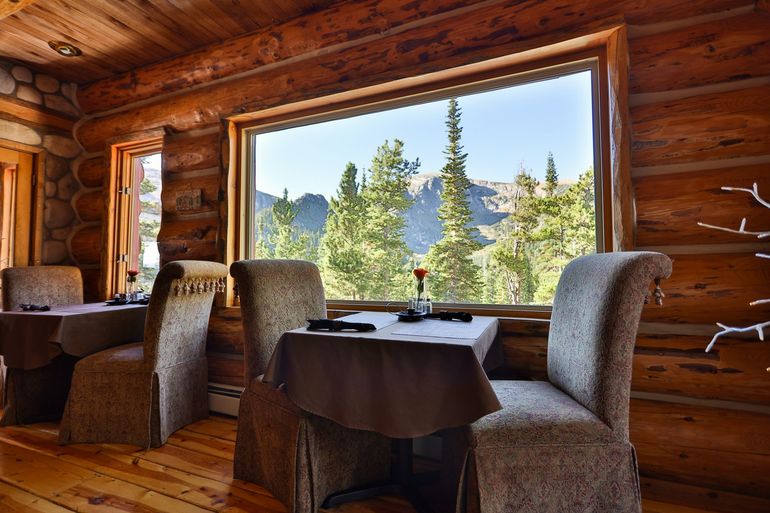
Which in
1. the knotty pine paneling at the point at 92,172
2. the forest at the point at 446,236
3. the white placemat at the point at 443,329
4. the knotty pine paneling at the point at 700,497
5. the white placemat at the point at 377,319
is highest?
the knotty pine paneling at the point at 92,172

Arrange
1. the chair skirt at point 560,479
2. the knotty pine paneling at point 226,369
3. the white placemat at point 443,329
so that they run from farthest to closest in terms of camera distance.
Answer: the knotty pine paneling at point 226,369 < the white placemat at point 443,329 < the chair skirt at point 560,479

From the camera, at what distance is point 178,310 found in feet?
8.51

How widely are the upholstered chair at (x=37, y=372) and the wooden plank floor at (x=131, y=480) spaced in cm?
20

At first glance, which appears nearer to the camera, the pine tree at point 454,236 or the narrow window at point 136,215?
the pine tree at point 454,236

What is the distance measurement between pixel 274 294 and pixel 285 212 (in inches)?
49.2

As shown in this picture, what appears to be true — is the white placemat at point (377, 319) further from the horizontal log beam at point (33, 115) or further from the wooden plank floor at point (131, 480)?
the horizontal log beam at point (33, 115)

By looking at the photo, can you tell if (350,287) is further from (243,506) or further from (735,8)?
(735,8)

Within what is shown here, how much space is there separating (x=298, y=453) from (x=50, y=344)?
1911 millimetres

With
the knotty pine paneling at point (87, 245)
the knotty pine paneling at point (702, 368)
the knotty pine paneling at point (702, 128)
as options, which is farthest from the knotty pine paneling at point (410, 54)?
the knotty pine paneling at point (702, 368)

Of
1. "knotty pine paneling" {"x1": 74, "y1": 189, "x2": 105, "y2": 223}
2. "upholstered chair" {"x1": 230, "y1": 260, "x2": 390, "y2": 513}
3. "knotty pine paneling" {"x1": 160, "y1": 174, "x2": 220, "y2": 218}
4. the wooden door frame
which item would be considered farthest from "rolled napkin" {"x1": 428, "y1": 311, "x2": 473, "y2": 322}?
the wooden door frame

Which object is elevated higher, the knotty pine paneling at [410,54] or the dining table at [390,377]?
the knotty pine paneling at [410,54]

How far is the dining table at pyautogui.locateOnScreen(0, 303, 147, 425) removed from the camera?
2.56 m
